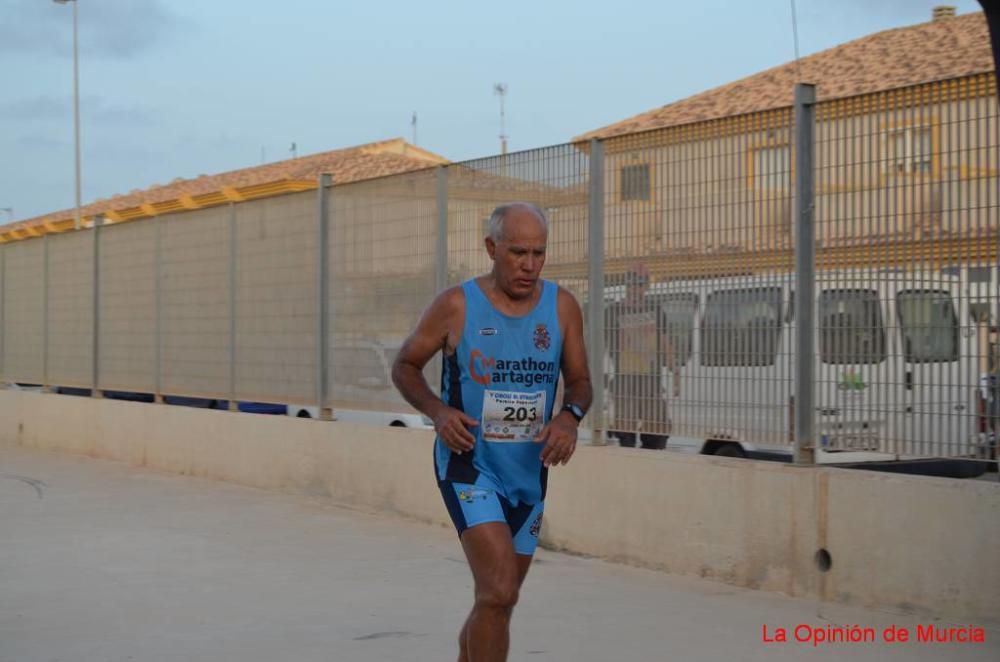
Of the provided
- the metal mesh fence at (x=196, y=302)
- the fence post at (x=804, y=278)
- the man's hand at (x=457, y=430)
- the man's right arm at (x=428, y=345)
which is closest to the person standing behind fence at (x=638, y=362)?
the fence post at (x=804, y=278)

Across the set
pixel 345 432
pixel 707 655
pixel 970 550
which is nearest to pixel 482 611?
pixel 707 655

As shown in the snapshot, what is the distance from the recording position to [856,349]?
7363 millimetres

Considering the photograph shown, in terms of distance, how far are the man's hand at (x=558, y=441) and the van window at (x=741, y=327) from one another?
3336 mm

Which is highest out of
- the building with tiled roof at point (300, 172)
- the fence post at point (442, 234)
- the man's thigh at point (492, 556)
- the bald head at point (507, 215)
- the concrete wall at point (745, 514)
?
the building with tiled roof at point (300, 172)

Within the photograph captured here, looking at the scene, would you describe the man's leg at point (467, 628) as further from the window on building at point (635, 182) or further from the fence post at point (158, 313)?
the fence post at point (158, 313)

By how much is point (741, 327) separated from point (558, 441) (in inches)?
140

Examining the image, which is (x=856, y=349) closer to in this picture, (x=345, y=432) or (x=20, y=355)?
(x=345, y=432)

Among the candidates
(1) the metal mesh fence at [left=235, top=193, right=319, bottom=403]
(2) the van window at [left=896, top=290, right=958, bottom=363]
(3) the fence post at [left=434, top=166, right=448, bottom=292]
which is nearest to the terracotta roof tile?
(1) the metal mesh fence at [left=235, top=193, right=319, bottom=403]

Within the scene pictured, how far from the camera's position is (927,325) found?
22.5ft

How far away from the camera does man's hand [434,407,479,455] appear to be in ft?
15.2

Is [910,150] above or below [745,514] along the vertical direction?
above

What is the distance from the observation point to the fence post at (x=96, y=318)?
57.3 feet

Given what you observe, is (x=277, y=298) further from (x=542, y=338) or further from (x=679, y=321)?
(x=542, y=338)

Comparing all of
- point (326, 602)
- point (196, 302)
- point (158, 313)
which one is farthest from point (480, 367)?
point (158, 313)
